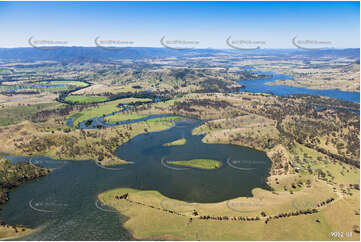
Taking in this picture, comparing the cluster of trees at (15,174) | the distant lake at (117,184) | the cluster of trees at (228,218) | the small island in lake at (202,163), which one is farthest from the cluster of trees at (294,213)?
the cluster of trees at (15,174)

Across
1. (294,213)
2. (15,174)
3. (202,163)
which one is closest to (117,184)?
(202,163)

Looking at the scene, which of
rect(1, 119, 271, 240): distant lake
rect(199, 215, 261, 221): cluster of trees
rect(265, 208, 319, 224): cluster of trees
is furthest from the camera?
rect(265, 208, 319, 224): cluster of trees

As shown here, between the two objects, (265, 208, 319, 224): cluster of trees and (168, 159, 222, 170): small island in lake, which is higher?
(168, 159, 222, 170): small island in lake

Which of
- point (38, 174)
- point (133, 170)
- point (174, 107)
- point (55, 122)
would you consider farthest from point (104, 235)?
point (174, 107)

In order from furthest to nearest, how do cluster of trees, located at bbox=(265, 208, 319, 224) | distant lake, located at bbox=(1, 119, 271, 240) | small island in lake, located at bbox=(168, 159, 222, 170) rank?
1. small island in lake, located at bbox=(168, 159, 222, 170)
2. cluster of trees, located at bbox=(265, 208, 319, 224)
3. distant lake, located at bbox=(1, 119, 271, 240)

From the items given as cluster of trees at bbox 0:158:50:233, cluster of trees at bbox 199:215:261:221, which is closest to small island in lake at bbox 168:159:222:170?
cluster of trees at bbox 199:215:261:221

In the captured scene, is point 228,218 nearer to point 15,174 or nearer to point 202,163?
point 202,163

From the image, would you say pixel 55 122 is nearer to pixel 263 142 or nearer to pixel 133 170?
pixel 133 170

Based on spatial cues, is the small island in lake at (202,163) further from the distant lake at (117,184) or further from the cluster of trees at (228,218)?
the cluster of trees at (228,218)

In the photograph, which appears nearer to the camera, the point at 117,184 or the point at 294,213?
the point at 294,213

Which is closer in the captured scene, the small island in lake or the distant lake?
the distant lake

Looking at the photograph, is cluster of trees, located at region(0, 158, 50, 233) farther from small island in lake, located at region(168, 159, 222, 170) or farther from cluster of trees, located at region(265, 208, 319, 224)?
cluster of trees, located at region(265, 208, 319, 224)
